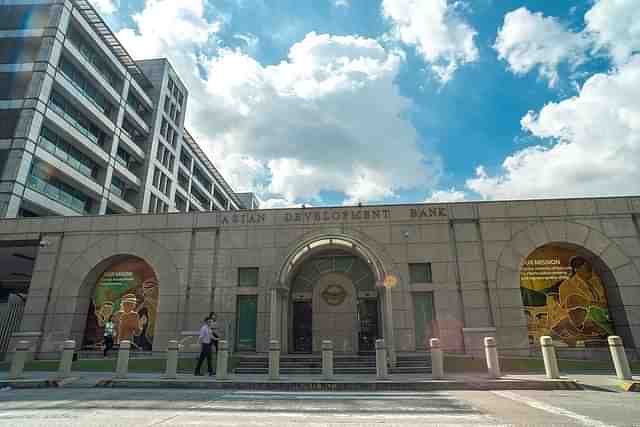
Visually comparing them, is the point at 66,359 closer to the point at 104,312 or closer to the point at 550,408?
the point at 104,312

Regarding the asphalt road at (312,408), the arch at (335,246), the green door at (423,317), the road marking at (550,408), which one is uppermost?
the arch at (335,246)

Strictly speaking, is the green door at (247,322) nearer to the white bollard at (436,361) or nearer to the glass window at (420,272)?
the glass window at (420,272)

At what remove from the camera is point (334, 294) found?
19750mm

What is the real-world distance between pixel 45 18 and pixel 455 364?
43017 millimetres

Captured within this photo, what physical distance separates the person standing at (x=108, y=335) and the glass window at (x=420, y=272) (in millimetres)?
15089

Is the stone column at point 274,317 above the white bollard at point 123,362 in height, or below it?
above

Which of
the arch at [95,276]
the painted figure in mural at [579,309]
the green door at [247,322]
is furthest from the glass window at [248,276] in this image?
the painted figure in mural at [579,309]

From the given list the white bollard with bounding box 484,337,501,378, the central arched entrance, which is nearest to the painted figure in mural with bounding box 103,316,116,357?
Result: the central arched entrance

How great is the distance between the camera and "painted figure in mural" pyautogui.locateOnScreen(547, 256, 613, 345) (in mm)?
17281

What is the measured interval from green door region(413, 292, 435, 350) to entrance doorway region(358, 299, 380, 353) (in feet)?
6.96

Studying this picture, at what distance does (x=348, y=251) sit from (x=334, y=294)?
2285 millimetres

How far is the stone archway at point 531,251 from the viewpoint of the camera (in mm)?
17078

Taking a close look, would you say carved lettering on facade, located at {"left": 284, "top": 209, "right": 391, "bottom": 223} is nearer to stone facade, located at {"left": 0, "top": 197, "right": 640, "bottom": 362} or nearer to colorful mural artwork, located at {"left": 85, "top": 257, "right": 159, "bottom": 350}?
stone facade, located at {"left": 0, "top": 197, "right": 640, "bottom": 362}

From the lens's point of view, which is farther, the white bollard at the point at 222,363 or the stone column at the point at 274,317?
the stone column at the point at 274,317
